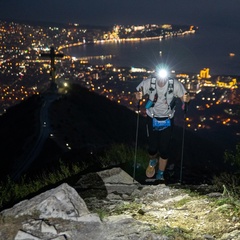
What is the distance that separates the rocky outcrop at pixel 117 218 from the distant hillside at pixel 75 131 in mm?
11462

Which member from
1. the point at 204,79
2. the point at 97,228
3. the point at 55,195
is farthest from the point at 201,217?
the point at 204,79

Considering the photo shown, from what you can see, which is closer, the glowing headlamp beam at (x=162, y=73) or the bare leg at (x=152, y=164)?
the glowing headlamp beam at (x=162, y=73)

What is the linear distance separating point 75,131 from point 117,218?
22.9 m

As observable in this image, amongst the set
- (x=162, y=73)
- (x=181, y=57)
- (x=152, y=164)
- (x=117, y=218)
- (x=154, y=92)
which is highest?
(x=162, y=73)

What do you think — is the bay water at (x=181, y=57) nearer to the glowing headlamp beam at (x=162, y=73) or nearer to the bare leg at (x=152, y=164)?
the bare leg at (x=152, y=164)

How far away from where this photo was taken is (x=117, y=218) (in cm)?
397

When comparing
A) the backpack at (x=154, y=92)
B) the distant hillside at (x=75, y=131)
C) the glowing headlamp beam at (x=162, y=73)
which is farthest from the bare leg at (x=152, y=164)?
the distant hillside at (x=75, y=131)

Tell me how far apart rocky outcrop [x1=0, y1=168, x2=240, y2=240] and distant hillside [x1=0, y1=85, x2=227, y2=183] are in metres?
11.5

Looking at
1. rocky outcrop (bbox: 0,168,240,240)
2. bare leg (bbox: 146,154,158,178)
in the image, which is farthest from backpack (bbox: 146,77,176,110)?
rocky outcrop (bbox: 0,168,240,240)

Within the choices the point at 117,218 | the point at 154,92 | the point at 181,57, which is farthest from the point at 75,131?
the point at 181,57

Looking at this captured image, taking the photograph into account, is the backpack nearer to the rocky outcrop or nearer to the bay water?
the rocky outcrop

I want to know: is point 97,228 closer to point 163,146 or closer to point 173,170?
point 163,146

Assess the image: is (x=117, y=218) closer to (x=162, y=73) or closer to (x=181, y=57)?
(x=162, y=73)

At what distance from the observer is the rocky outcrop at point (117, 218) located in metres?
3.53
